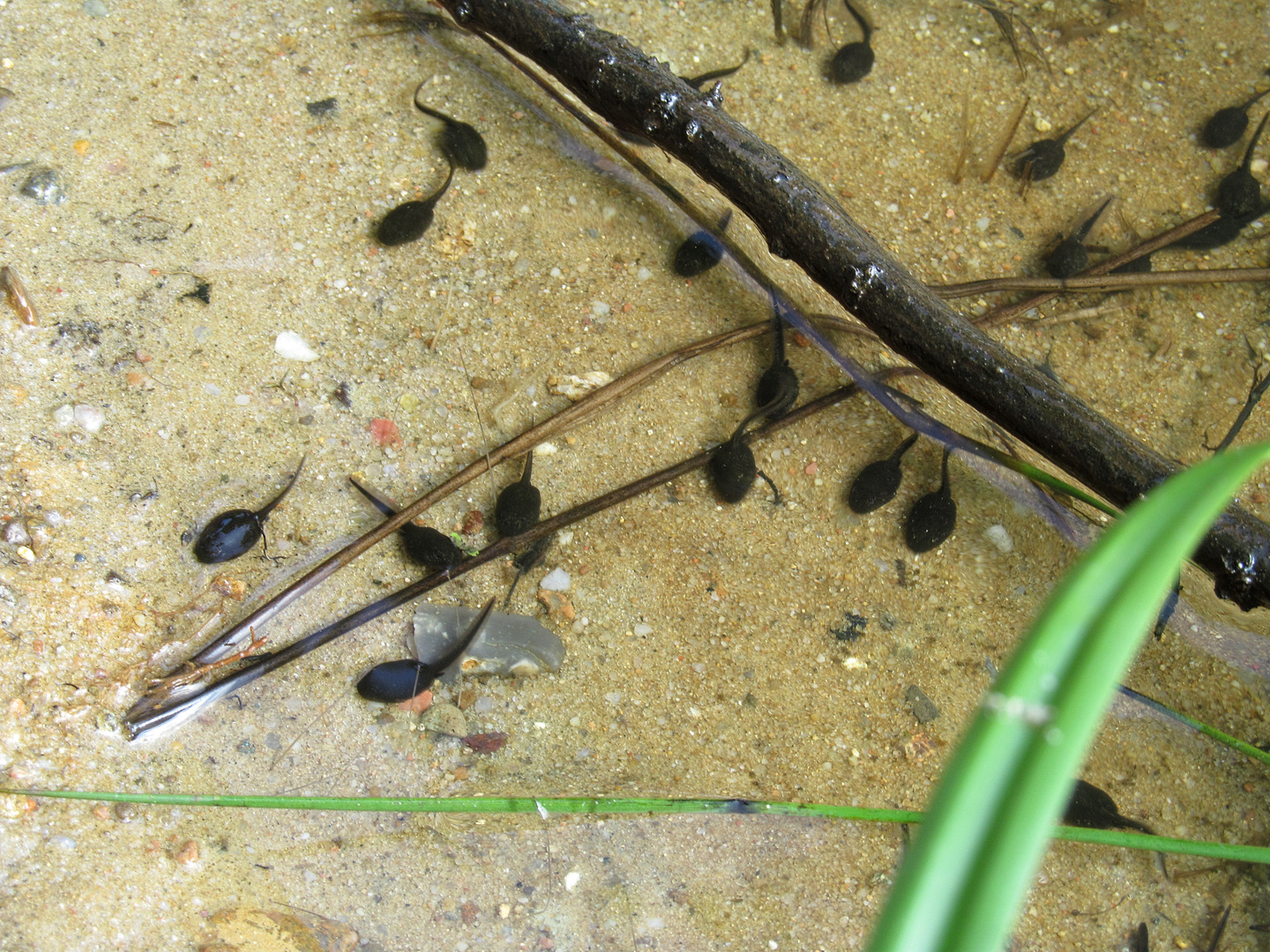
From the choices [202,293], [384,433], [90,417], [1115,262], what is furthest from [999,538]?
[90,417]

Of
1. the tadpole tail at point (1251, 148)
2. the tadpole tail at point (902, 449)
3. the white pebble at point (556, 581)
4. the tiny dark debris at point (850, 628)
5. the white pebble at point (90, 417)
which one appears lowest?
the white pebble at point (90, 417)

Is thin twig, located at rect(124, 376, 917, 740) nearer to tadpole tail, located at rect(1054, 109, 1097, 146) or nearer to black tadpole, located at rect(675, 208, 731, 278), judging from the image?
black tadpole, located at rect(675, 208, 731, 278)

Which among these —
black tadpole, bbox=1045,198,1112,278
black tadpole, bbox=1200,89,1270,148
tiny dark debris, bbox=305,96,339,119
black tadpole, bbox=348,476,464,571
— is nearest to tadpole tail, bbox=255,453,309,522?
black tadpole, bbox=348,476,464,571

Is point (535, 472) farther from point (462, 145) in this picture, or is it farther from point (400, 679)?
point (462, 145)

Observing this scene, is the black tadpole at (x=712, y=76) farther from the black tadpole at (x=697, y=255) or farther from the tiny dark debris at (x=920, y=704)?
the tiny dark debris at (x=920, y=704)

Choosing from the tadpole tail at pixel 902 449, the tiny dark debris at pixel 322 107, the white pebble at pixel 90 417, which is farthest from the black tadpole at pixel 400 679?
the tiny dark debris at pixel 322 107
